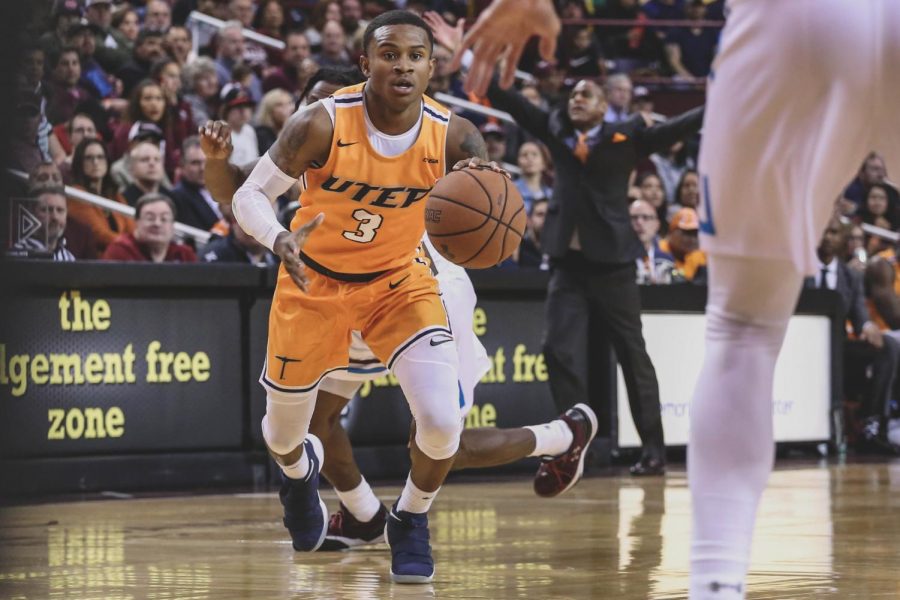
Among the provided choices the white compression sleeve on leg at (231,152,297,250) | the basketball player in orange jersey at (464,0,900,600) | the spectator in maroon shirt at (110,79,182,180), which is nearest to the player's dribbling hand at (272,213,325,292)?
the white compression sleeve on leg at (231,152,297,250)

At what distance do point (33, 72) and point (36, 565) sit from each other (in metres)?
4.29

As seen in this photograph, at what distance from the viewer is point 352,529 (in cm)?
603

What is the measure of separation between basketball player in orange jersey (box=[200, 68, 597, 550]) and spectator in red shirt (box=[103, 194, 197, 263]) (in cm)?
312

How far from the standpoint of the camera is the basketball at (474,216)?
5.02 meters

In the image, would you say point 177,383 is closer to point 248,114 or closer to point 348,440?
point 348,440

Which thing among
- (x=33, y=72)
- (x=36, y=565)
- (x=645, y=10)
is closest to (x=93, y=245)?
(x=36, y=565)

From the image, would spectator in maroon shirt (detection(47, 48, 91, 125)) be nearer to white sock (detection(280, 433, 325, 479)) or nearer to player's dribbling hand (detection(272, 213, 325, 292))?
white sock (detection(280, 433, 325, 479))

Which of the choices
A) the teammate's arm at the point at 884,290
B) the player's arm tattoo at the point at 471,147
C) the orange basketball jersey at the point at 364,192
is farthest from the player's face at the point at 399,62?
the teammate's arm at the point at 884,290

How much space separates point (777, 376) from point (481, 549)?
6.32 meters

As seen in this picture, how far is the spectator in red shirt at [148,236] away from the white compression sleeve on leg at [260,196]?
4303 mm

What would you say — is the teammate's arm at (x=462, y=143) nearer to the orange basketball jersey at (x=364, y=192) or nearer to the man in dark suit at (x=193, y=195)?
the orange basketball jersey at (x=364, y=192)

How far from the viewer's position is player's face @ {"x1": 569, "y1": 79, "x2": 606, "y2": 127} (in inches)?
377

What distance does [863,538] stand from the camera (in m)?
6.00

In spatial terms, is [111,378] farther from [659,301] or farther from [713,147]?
[713,147]
